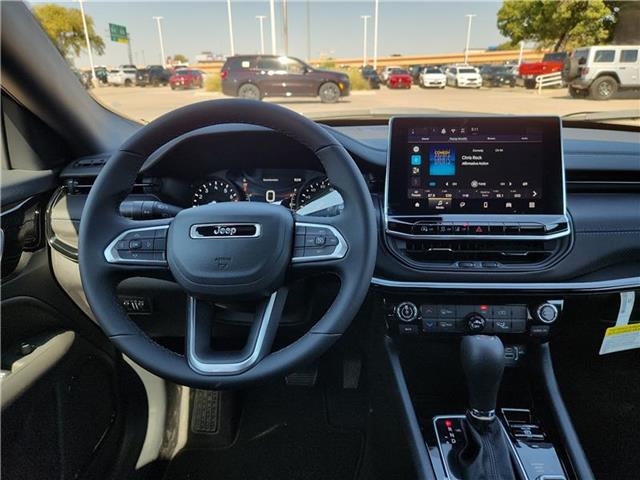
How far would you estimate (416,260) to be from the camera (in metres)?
1.75

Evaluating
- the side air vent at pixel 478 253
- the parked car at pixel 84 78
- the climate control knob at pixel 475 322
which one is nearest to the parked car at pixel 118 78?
the parked car at pixel 84 78

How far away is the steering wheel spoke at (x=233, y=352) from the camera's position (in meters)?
1.21

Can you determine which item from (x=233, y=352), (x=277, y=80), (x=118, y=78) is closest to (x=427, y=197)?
(x=233, y=352)

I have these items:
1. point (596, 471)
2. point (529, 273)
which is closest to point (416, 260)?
point (529, 273)

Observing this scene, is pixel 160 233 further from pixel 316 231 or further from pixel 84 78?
pixel 84 78

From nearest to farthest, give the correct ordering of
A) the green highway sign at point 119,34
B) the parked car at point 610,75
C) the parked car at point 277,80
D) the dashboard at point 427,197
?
the dashboard at point 427,197 < the parked car at point 610,75 < the green highway sign at point 119,34 < the parked car at point 277,80

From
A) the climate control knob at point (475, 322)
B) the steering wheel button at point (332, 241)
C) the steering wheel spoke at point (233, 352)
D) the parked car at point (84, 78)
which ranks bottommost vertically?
the climate control knob at point (475, 322)

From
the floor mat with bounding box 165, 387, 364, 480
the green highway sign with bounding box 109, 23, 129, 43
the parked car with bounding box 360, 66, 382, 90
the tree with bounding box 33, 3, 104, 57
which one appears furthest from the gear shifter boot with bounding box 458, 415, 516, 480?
the parked car with bounding box 360, 66, 382, 90

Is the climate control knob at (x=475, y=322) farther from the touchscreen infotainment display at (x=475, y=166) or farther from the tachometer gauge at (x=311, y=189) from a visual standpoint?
the tachometer gauge at (x=311, y=189)

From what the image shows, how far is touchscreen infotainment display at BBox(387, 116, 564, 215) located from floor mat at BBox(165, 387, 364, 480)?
3.67ft

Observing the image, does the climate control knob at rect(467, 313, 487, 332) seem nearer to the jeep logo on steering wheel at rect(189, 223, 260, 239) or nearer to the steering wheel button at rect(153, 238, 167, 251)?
the jeep logo on steering wheel at rect(189, 223, 260, 239)

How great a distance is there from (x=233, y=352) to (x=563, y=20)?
7.45 metres

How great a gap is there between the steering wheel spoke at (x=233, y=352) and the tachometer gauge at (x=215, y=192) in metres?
0.65

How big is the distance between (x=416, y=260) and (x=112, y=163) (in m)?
1.00
